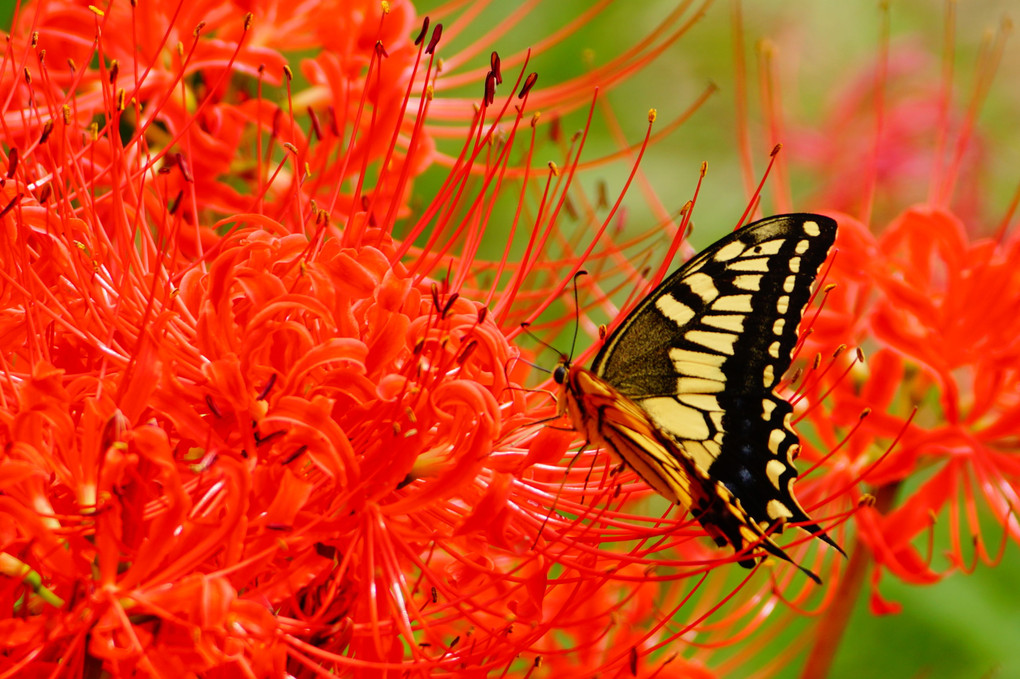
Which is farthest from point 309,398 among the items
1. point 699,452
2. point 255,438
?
point 699,452

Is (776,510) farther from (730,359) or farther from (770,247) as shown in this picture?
(770,247)

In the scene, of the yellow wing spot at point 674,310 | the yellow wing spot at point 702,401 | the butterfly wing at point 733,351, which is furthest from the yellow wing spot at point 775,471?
the yellow wing spot at point 674,310

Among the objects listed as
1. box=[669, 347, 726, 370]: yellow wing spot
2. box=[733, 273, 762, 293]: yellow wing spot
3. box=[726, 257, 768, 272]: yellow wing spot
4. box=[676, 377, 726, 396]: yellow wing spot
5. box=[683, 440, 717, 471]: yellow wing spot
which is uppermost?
box=[726, 257, 768, 272]: yellow wing spot

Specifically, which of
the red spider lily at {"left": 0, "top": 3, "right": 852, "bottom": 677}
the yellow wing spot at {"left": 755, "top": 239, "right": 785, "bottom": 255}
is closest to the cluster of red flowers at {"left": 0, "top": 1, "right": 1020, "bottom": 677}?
the red spider lily at {"left": 0, "top": 3, "right": 852, "bottom": 677}

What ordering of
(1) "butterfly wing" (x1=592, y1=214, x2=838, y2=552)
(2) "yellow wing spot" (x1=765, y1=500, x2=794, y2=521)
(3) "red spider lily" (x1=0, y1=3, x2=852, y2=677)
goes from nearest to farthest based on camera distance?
(3) "red spider lily" (x1=0, y1=3, x2=852, y2=677) → (2) "yellow wing spot" (x1=765, y1=500, x2=794, y2=521) → (1) "butterfly wing" (x1=592, y1=214, x2=838, y2=552)

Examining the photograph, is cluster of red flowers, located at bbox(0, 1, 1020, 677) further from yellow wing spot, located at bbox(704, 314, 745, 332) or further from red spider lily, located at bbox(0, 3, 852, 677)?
yellow wing spot, located at bbox(704, 314, 745, 332)

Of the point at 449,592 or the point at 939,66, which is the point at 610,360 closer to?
the point at 449,592

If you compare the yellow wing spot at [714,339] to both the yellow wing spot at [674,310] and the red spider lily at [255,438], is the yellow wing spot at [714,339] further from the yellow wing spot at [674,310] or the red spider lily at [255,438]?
the red spider lily at [255,438]

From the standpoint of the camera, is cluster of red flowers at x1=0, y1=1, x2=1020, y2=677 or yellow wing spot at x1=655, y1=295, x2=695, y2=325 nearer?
cluster of red flowers at x1=0, y1=1, x2=1020, y2=677
